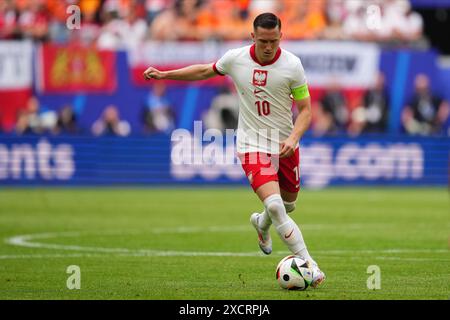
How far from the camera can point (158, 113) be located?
31.3 metres

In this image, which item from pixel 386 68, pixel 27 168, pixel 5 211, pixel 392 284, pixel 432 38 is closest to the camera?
pixel 392 284

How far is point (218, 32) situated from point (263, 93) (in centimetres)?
2100

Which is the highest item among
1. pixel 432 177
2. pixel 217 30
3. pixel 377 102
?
pixel 217 30

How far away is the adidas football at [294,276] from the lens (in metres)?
10.5

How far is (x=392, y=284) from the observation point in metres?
10.9

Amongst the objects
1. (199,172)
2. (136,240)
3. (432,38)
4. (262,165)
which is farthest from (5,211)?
(432,38)

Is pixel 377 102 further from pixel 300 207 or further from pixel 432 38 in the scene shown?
pixel 300 207

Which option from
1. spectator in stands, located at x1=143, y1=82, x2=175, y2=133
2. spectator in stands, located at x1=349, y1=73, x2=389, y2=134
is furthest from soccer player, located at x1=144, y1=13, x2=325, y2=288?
spectator in stands, located at x1=349, y1=73, x2=389, y2=134

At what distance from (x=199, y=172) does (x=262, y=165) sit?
60.4 feet

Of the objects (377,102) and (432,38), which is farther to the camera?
(432,38)

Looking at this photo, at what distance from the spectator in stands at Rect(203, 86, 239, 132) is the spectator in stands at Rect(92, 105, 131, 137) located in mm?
2452

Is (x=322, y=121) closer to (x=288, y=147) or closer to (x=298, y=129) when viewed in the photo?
(x=298, y=129)

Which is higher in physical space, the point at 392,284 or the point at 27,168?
the point at 392,284

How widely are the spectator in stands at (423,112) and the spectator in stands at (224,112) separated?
5166mm
